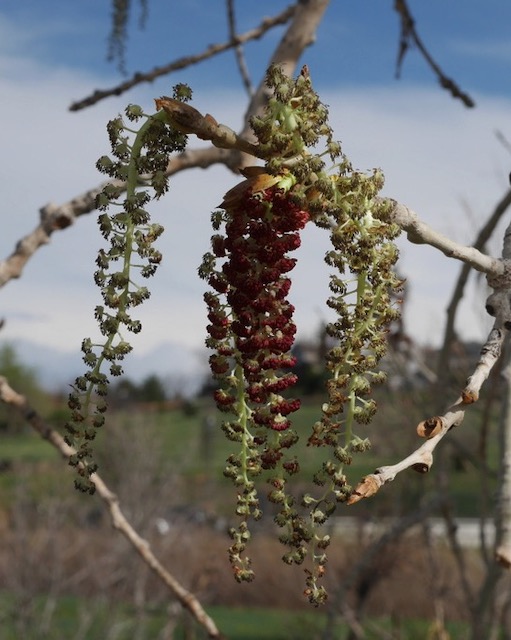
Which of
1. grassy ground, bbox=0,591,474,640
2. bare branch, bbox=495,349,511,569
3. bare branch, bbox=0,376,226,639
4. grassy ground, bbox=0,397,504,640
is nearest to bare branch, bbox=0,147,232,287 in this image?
bare branch, bbox=0,376,226,639

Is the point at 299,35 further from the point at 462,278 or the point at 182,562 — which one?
the point at 182,562

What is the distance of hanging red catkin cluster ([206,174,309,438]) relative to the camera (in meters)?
0.75

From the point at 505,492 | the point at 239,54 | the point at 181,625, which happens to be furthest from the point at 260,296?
the point at 181,625

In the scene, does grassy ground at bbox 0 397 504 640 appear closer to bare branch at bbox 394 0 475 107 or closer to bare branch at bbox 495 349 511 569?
bare branch at bbox 394 0 475 107

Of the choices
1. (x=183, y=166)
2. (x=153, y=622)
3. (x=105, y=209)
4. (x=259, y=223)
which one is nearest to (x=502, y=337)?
(x=259, y=223)

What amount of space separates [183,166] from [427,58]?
0.93 metres

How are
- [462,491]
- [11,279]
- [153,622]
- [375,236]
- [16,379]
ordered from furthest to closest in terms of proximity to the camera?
[16,379]
[462,491]
[153,622]
[11,279]
[375,236]

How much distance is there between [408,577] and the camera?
10688 millimetres

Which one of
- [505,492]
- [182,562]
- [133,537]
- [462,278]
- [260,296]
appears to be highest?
[462,278]

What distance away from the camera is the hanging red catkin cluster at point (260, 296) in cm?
75

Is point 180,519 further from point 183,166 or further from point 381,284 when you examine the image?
point 381,284

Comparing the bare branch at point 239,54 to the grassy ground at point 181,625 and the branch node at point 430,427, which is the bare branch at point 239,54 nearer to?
the branch node at point 430,427

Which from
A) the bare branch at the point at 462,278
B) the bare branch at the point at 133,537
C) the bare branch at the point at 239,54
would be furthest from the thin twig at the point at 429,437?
the bare branch at the point at 239,54

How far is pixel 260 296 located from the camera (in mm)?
756
